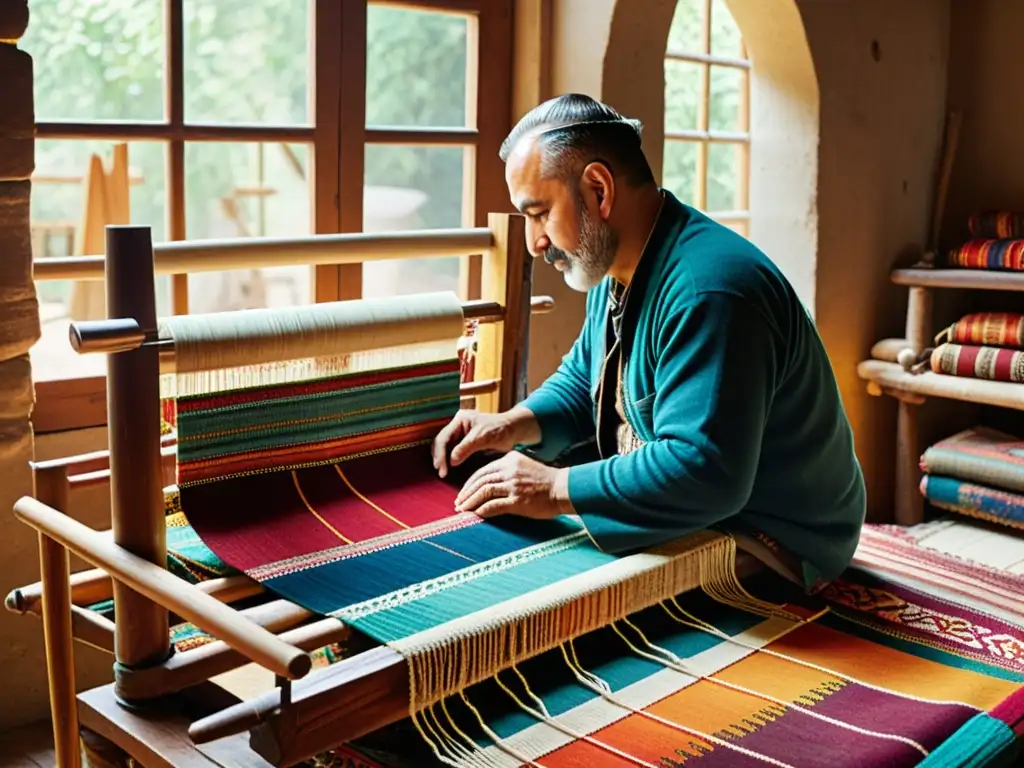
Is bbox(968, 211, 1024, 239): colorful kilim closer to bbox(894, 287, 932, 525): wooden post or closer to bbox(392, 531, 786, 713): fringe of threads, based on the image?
bbox(894, 287, 932, 525): wooden post

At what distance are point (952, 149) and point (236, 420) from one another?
314 cm

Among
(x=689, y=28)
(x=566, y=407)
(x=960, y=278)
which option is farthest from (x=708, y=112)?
(x=566, y=407)

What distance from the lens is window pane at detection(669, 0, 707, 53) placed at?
3.80 m

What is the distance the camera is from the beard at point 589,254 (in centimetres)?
187

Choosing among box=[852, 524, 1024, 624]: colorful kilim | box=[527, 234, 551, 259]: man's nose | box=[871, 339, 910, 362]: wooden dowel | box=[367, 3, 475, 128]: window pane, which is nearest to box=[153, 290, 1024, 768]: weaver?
box=[852, 524, 1024, 624]: colorful kilim

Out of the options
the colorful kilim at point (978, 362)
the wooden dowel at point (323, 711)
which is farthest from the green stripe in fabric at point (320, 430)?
the colorful kilim at point (978, 362)

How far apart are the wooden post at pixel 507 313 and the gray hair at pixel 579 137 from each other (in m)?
0.35

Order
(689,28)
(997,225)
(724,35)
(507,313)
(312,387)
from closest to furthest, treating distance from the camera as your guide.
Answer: (312,387)
(507,313)
(997,225)
(689,28)
(724,35)

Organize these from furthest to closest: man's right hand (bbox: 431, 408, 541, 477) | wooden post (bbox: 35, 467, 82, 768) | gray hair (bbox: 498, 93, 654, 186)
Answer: man's right hand (bbox: 431, 408, 541, 477) < gray hair (bbox: 498, 93, 654, 186) < wooden post (bbox: 35, 467, 82, 768)

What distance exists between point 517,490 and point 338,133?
132 centimetres

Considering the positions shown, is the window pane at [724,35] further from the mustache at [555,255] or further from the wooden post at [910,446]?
the mustache at [555,255]

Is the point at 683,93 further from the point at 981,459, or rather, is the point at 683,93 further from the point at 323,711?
the point at 323,711

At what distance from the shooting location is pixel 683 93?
389 centimetres

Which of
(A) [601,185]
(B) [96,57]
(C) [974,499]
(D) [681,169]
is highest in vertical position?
(B) [96,57]
